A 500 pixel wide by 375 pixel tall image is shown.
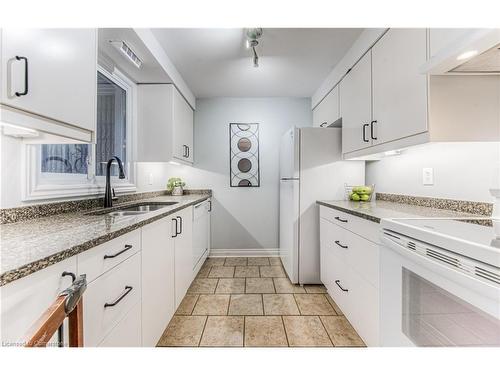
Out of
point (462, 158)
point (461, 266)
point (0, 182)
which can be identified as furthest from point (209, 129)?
point (461, 266)

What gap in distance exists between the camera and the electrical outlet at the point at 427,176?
181 cm

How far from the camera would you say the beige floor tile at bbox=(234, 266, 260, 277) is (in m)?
2.90

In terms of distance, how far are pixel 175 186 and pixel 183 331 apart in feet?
6.37

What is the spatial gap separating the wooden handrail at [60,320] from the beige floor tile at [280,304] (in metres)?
1.79

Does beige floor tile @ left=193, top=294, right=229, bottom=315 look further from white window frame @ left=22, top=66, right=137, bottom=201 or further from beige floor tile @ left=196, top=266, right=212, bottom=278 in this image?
white window frame @ left=22, top=66, right=137, bottom=201

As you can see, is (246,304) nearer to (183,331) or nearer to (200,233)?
(183,331)

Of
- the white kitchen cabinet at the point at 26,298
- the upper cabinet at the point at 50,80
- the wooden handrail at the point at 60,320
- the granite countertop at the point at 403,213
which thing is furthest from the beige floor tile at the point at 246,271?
the wooden handrail at the point at 60,320

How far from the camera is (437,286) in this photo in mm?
897

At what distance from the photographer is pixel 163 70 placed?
2.38 m

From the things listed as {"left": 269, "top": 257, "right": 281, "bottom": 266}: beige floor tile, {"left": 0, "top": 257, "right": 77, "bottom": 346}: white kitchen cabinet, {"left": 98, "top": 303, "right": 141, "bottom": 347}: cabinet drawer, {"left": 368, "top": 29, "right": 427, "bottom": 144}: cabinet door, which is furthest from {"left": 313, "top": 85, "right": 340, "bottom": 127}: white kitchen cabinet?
{"left": 0, "top": 257, "right": 77, "bottom": 346}: white kitchen cabinet

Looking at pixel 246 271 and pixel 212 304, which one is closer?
pixel 212 304

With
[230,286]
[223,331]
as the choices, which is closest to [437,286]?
[223,331]

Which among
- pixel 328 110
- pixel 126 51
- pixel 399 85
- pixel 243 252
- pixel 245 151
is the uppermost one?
pixel 126 51
